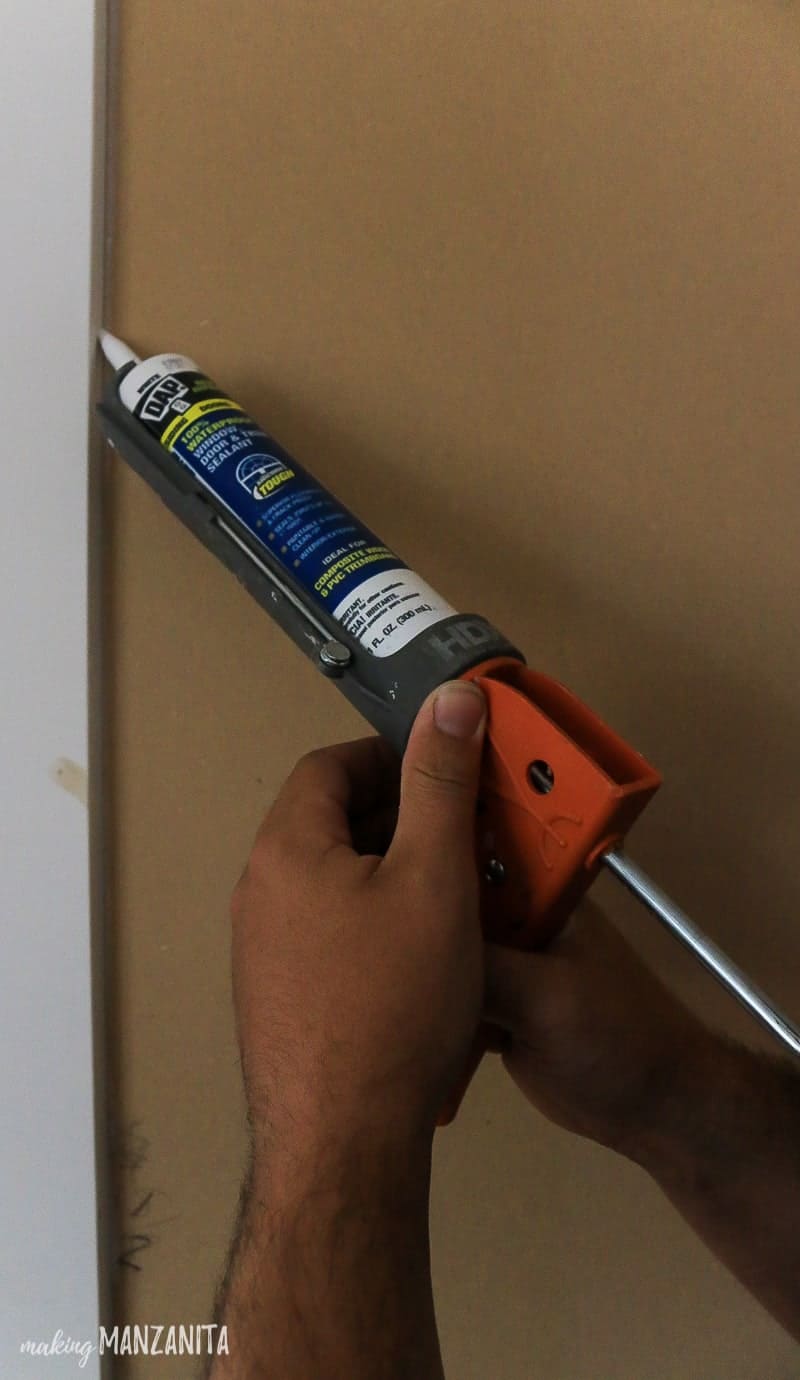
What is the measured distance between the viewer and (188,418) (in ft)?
1.51

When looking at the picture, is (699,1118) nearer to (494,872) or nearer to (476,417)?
(494,872)

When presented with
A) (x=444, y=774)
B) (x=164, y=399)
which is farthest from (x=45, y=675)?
(x=444, y=774)

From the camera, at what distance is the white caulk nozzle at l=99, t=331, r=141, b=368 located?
1.61 ft

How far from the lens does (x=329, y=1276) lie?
34 centimetres

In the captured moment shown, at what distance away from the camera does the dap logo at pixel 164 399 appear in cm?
46

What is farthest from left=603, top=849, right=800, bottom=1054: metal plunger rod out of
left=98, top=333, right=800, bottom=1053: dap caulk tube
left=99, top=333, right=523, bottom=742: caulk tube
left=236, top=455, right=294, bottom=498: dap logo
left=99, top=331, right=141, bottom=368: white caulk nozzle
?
left=99, top=331, right=141, bottom=368: white caulk nozzle

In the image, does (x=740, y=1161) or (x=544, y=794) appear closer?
(x=544, y=794)

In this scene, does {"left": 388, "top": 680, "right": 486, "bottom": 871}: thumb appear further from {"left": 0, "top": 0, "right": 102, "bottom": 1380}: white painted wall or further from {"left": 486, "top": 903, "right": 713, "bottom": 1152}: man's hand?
{"left": 0, "top": 0, "right": 102, "bottom": 1380}: white painted wall

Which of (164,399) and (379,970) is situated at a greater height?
(164,399)

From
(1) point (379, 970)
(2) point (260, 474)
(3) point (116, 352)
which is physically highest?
(3) point (116, 352)

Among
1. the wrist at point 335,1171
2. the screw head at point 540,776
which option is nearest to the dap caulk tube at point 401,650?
the screw head at point 540,776

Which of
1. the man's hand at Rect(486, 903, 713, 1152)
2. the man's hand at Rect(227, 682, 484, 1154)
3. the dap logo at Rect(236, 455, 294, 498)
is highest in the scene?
the dap logo at Rect(236, 455, 294, 498)

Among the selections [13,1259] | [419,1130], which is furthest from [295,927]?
[13,1259]

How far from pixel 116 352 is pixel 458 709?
0.30 m
